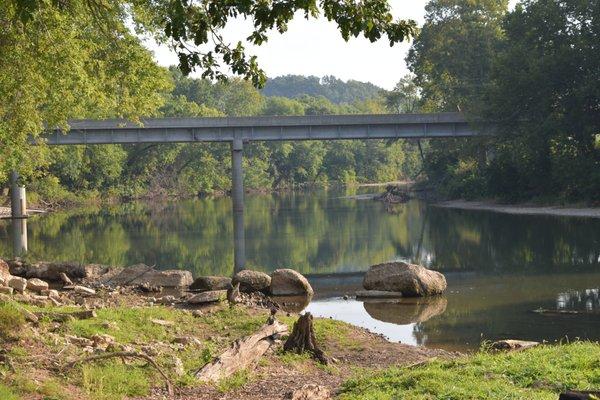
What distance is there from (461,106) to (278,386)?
73.0 meters

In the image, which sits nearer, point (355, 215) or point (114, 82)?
point (114, 82)

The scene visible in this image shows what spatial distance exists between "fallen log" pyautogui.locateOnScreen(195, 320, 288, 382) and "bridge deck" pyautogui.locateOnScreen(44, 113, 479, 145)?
56442mm

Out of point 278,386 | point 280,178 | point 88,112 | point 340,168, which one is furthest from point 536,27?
point 340,168

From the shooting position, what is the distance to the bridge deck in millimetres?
72438

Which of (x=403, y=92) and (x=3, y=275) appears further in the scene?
(x=403, y=92)

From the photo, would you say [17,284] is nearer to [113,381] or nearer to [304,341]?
[304,341]

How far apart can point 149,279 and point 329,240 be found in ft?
67.1

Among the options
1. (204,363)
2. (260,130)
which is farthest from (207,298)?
(260,130)

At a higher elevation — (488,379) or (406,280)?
(488,379)

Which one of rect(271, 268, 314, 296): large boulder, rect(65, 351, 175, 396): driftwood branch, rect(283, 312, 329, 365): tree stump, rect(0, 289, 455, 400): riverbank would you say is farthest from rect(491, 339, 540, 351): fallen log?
rect(271, 268, 314, 296): large boulder

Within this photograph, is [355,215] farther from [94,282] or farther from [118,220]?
[94,282]

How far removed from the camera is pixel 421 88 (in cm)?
9644

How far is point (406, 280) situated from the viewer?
27.6m

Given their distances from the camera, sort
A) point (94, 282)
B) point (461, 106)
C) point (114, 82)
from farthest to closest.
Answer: point (461, 106)
point (94, 282)
point (114, 82)
